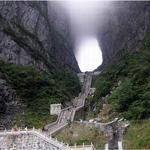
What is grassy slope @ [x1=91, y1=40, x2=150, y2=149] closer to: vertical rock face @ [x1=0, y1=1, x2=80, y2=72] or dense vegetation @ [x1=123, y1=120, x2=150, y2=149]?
dense vegetation @ [x1=123, y1=120, x2=150, y2=149]

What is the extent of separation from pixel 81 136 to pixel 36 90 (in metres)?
38.2

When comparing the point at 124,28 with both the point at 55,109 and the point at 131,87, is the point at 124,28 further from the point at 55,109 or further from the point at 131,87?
the point at 131,87

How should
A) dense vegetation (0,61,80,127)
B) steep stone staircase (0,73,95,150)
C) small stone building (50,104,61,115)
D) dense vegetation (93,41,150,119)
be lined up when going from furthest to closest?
small stone building (50,104,61,115), dense vegetation (0,61,80,127), dense vegetation (93,41,150,119), steep stone staircase (0,73,95,150)

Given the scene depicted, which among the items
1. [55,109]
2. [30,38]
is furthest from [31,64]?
[55,109]

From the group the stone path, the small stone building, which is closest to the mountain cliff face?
the small stone building

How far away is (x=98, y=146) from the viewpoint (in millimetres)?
53906

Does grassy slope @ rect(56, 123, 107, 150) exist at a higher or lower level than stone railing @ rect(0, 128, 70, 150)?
higher

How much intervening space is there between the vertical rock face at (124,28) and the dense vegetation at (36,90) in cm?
2560

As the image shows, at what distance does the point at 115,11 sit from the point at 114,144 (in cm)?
10618

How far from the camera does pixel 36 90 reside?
97.2 meters

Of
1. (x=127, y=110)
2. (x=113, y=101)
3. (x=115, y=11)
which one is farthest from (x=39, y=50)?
(x=127, y=110)

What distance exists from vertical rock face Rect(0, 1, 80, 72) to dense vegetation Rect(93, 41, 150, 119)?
22148 mm

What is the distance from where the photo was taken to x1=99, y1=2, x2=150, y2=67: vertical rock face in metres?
131

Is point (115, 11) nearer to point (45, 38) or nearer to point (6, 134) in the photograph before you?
point (45, 38)
